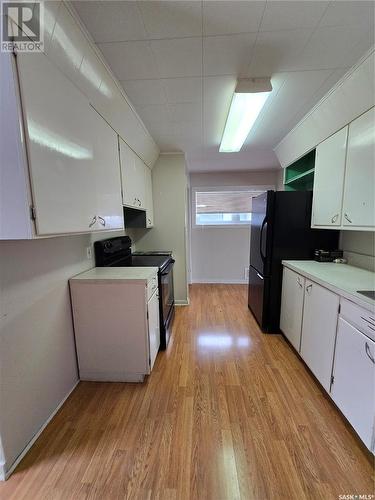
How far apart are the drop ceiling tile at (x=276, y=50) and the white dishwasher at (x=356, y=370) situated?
1682mm

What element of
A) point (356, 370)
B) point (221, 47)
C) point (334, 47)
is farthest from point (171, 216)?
point (356, 370)

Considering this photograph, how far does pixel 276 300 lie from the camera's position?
2639 millimetres

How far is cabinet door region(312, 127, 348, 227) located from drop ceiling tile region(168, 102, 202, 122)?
1339 mm

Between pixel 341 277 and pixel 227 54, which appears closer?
pixel 227 54

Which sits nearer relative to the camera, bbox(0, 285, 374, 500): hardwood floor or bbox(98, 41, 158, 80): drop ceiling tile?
bbox(0, 285, 374, 500): hardwood floor

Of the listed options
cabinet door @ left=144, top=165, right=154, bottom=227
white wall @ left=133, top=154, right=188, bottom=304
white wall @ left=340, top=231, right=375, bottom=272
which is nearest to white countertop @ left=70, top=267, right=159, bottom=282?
cabinet door @ left=144, top=165, right=154, bottom=227

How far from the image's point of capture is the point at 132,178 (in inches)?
96.6

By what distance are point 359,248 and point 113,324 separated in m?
2.53

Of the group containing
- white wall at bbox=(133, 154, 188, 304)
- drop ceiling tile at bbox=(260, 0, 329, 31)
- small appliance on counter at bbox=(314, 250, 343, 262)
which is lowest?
small appliance on counter at bbox=(314, 250, 343, 262)

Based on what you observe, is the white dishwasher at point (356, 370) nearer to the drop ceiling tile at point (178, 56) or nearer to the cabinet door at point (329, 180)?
the cabinet door at point (329, 180)

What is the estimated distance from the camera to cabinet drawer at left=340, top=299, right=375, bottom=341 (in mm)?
1238

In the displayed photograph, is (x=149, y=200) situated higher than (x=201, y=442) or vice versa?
(x=149, y=200)

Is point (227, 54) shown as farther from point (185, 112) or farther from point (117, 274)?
point (117, 274)

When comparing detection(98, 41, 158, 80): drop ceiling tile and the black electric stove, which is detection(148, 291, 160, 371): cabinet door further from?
detection(98, 41, 158, 80): drop ceiling tile
